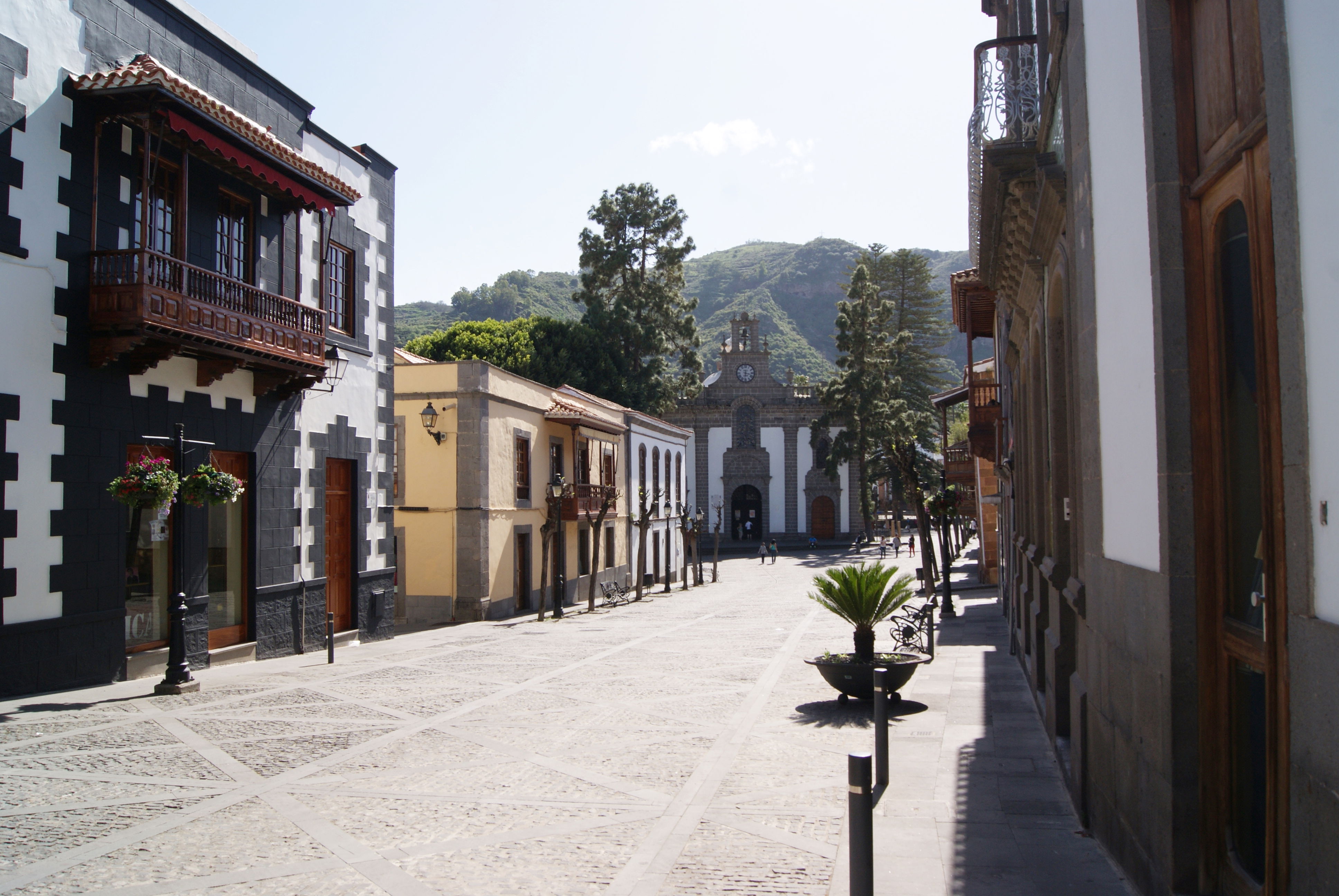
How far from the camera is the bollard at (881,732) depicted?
6.56m

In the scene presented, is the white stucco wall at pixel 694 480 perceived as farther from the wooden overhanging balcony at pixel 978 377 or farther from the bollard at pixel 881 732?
the bollard at pixel 881 732

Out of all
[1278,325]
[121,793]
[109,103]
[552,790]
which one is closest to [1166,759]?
[1278,325]

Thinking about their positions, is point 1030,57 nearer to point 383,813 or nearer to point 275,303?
point 383,813

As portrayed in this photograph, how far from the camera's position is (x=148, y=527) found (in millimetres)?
12797

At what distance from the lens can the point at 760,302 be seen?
569ft

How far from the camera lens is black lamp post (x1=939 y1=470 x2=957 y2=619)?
2306cm

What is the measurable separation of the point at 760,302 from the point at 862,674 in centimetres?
16563

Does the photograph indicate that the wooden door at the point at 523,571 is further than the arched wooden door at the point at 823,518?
No

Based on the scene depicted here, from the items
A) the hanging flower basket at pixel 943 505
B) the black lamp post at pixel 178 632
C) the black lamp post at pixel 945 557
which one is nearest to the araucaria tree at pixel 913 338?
the hanging flower basket at pixel 943 505

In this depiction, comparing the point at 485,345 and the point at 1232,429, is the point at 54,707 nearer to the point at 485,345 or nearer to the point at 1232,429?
the point at 1232,429

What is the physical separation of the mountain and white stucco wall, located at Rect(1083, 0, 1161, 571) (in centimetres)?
8541

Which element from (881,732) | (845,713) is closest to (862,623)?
(845,713)

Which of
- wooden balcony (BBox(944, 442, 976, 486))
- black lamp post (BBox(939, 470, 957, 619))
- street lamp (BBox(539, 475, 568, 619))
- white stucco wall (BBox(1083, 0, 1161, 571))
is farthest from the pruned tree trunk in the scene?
white stucco wall (BBox(1083, 0, 1161, 571))

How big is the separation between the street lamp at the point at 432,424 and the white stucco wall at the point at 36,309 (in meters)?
13.2
